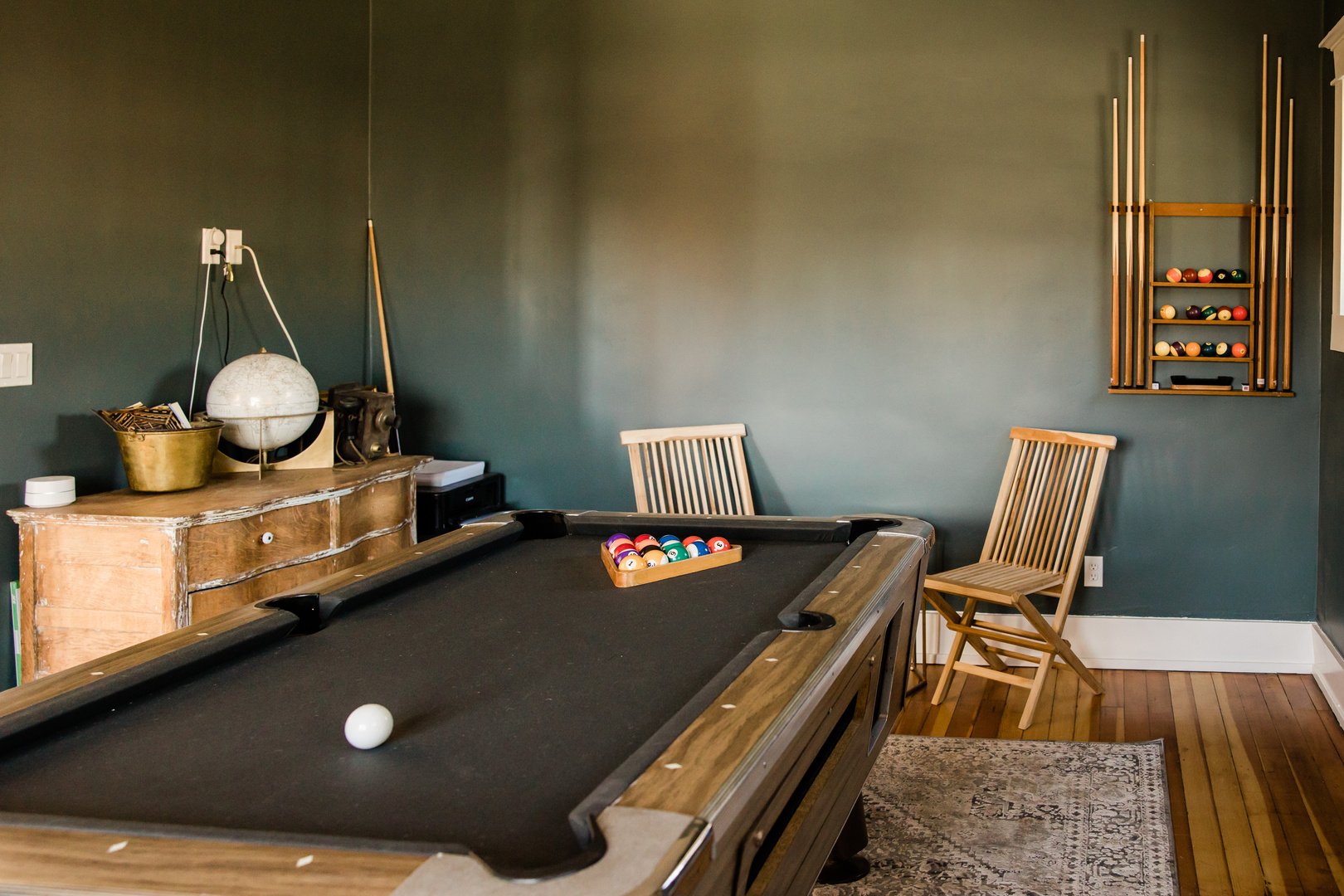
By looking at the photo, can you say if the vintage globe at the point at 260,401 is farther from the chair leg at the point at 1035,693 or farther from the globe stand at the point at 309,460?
the chair leg at the point at 1035,693

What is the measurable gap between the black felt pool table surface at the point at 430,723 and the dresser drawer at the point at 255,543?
2.71ft

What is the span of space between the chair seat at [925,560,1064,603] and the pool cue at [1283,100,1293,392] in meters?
1.08

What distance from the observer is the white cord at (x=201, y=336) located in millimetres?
3461

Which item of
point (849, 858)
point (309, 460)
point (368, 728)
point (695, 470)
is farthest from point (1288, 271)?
point (368, 728)

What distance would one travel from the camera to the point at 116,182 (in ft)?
10.3

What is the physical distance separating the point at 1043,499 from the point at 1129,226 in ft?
3.21

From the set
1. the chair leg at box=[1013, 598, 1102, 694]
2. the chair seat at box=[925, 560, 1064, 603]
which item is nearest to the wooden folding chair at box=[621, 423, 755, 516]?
the chair seat at box=[925, 560, 1064, 603]

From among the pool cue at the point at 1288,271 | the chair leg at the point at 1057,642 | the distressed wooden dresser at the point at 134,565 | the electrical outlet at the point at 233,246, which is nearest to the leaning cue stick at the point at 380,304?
the electrical outlet at the point at 233,246

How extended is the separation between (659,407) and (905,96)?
1453 mm

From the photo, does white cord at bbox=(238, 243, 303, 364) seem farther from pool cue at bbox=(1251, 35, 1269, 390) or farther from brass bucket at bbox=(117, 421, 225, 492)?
pool cue at bbox=(1251, 35, 1269, 390)

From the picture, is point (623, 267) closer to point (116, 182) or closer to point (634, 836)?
point (116, 182)

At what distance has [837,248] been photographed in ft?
13.5

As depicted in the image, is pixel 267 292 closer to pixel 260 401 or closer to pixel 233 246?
pixel 233 246

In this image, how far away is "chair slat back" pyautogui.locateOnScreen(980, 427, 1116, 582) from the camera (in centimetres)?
385
